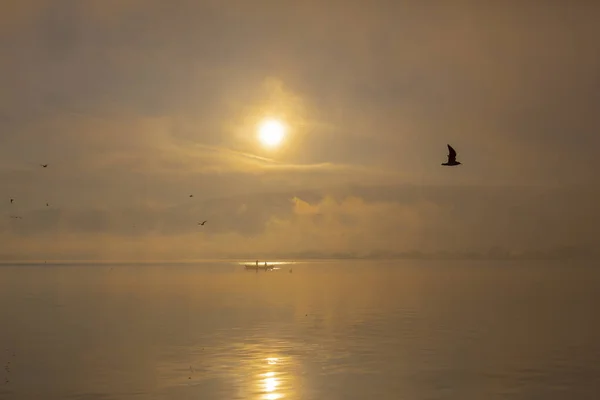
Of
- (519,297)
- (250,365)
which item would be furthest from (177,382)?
(519,297)

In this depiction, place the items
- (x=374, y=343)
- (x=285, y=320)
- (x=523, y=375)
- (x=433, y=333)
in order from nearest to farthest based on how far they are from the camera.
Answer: (x=523, y=375) → (x=374, y=343) → (x=433, y=333) → (x=285, y=320)

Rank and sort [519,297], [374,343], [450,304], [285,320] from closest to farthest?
[374,343] → [285,320] → [450,304] → [519,297]

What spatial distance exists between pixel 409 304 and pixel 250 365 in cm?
6076

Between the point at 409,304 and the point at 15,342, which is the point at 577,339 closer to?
the point at 409,304

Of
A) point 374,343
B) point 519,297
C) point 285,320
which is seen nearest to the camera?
point 374,343

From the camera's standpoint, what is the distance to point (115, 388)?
133 feet

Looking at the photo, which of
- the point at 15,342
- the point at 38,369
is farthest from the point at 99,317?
the point at 38,369

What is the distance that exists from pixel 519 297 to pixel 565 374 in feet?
255

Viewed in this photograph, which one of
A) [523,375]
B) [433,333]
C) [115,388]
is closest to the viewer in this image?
[115,388]

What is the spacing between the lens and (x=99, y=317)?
272ft

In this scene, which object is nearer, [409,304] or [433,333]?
[433,333]

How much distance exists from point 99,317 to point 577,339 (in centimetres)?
5396

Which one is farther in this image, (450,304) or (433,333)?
(450,304)

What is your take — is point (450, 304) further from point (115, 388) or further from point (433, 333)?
point (115, 388)
